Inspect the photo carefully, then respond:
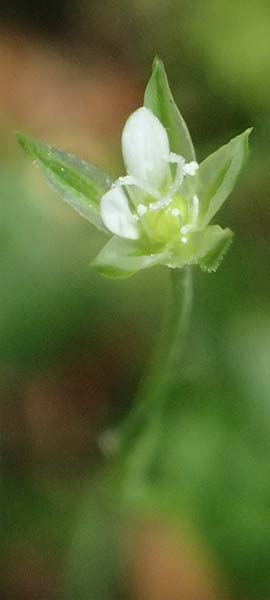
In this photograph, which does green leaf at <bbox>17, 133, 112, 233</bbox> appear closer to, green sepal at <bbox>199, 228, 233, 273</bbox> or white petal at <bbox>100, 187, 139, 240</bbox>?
white petal at <bbox>100, 187, 139, 240</bbox>

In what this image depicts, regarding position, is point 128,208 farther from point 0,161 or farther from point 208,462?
point 0,161

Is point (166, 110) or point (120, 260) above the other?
point (166, 110)

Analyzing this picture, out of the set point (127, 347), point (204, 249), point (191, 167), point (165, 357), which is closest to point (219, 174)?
point (191, 167)

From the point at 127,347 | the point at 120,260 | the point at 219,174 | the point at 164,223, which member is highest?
the point at 219,174

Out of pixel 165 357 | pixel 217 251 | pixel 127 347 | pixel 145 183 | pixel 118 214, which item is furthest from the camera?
pixel 127 347

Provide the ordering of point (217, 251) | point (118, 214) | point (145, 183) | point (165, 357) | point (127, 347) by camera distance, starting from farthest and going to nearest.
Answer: point (127, 347), point (165, 357), point (145, 183), point (118, 214), point (217, 251)

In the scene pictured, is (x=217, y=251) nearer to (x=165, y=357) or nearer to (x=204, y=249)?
(x=204, y=249)
